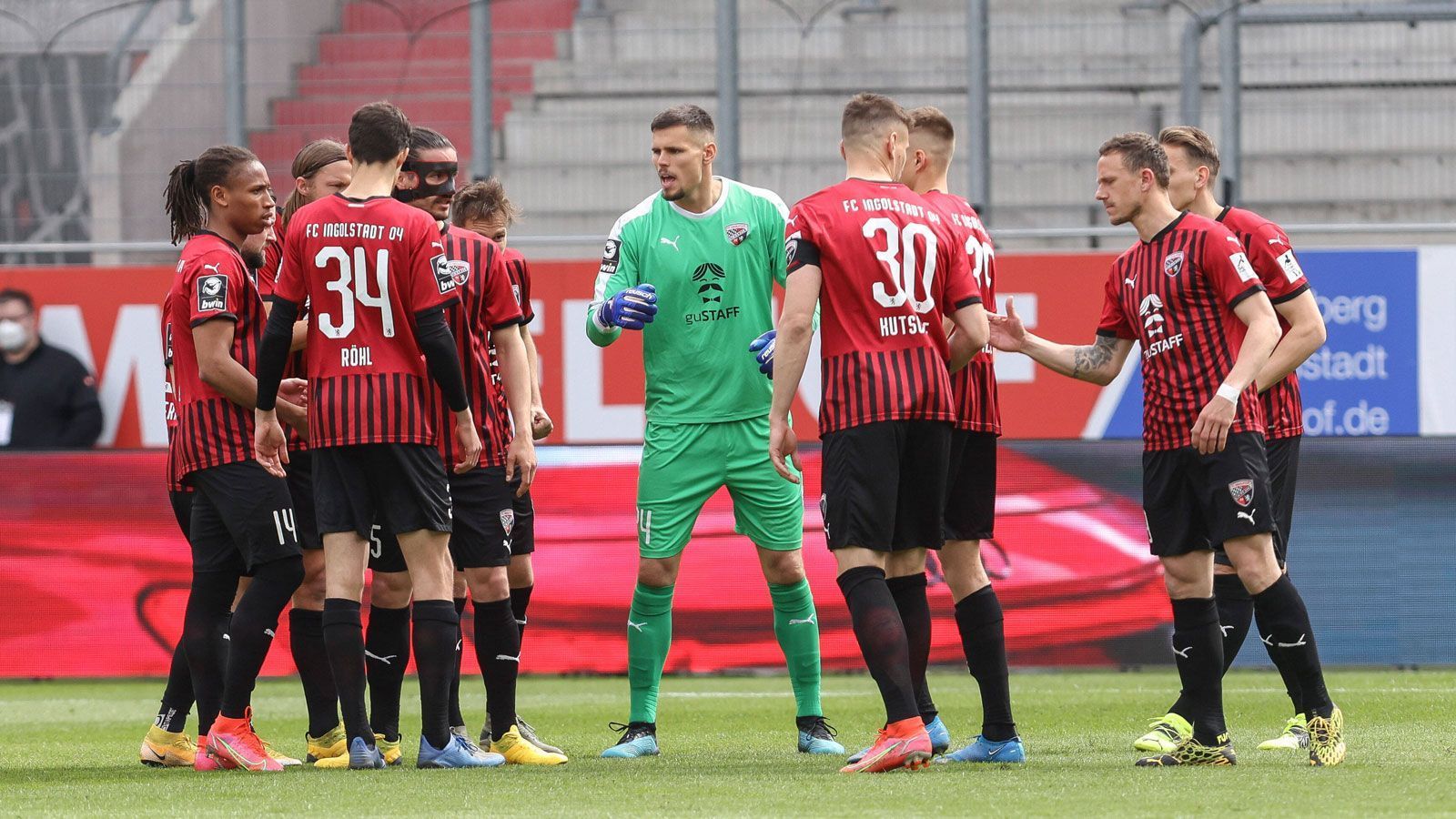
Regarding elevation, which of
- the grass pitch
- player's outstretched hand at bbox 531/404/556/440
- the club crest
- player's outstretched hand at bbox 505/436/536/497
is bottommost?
the grass pitch

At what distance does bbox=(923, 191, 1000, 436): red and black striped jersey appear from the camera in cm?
612

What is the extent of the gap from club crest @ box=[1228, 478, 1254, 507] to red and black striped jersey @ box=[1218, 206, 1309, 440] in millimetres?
662

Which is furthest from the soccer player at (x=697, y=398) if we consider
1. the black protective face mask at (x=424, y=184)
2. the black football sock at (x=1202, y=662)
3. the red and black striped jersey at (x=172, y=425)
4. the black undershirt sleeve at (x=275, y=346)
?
the red and black striped jersey at (x=172, y=425)

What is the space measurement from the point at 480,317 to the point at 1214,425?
2.51 m

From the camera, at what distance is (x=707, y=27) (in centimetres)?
1242

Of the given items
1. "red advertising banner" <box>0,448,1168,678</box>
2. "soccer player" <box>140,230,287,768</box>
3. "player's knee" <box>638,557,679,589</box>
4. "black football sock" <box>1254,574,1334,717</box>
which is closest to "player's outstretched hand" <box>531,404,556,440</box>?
"player's knee" <box>638,557,679,589</box>

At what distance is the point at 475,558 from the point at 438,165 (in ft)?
4.50

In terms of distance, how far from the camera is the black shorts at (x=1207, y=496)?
18.4ft

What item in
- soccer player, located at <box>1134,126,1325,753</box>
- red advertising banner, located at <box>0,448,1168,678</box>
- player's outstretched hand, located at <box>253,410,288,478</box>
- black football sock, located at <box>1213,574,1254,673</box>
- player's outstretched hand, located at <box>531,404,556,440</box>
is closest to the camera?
player's outstretched hand, located at <box>253,410,288,478</box>

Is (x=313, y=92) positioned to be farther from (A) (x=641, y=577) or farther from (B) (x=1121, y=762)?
(B) (x=1121, y=762)

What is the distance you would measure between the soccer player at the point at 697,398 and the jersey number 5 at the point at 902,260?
1081 millimetres

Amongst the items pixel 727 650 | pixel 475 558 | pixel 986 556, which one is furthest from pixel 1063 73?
pixel 475 558

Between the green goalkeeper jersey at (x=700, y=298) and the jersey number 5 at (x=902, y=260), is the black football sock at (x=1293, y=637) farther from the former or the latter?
the green goalkeeper jersey at (x=700, y=298)

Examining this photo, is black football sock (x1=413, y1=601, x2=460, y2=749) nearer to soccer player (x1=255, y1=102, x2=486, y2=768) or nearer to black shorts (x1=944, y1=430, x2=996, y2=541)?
soccer player (x1=255, y1=102, x2=486, y2=768)
